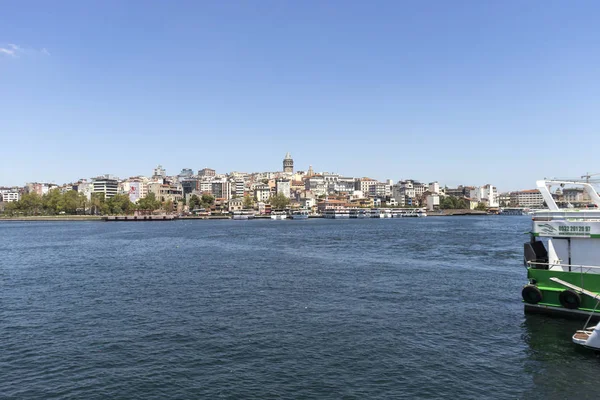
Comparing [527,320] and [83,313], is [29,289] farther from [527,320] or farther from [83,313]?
[527,320]

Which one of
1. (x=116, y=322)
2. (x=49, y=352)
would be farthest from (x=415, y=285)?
(x=49, y=352)

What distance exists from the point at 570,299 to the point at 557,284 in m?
0.92

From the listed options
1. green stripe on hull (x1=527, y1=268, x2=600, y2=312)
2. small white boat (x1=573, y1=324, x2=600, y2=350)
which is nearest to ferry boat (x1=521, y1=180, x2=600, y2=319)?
green stripe on hull (x1=527, y1=268, x2=600, y2=312)

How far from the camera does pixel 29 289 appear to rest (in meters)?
32.7

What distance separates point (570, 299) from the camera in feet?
68.3

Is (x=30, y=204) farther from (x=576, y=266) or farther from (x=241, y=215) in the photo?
(x=576, y=266)

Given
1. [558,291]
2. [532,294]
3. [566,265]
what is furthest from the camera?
[532,294]

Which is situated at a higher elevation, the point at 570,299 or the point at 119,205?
the point at 119,205

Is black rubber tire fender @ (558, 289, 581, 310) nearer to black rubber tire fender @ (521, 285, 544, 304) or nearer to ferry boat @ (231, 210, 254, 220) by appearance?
black rubber tire fender @ (521, 285, 544, 304)

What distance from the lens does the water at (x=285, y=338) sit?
15242 mm

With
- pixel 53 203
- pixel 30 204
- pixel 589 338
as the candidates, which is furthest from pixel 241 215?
pixel 589 338

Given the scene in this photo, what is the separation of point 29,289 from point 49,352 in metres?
16.5

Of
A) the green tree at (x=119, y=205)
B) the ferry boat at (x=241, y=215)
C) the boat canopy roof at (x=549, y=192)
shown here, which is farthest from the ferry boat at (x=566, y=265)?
the green tree at (x=119, y=205)

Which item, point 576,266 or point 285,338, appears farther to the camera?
point 576,266
